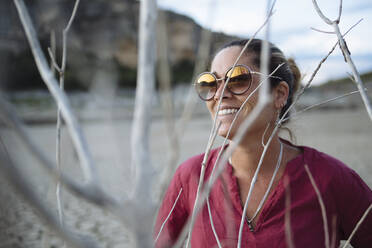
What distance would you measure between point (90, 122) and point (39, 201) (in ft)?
57.1

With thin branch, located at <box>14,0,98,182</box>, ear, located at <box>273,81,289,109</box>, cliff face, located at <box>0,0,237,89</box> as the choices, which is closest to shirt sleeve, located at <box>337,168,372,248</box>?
ear, located at <box>273,81,289,109</box>

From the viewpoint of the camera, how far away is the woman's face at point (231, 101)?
1.29 meters

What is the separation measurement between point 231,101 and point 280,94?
31 cm

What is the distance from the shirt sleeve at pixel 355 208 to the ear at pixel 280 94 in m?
0.43

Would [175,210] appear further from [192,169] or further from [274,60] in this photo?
[274,60]

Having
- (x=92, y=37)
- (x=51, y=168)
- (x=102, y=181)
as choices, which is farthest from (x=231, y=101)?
(x=102, y=181)

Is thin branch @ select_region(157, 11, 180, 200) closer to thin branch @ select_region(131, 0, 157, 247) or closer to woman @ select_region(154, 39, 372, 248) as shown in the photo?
thin branch @ select_region(131, 0, 157, 247)

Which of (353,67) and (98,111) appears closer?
(353,67)

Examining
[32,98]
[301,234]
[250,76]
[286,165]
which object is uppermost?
[250,76]

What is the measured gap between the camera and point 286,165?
1.40 metres

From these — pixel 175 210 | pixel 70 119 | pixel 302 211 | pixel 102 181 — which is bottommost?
pixel 102 181

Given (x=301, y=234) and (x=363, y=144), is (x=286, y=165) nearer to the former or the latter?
(x=301, y=234)

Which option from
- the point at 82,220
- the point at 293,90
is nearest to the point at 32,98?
the point at 82,220

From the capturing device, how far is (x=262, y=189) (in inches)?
56.0
